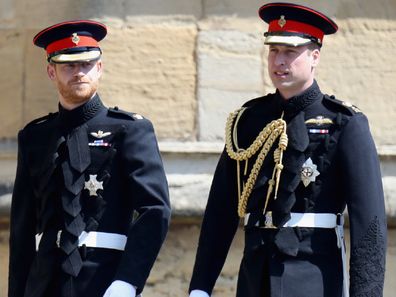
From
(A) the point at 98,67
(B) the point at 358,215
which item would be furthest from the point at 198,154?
(B) the point at 358,215

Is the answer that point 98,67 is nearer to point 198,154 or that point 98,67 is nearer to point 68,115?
point 68,115

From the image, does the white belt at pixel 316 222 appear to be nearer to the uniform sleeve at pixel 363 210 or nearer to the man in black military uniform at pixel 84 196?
the uniform sleeve at pixel 363 210

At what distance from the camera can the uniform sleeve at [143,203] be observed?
6168mm

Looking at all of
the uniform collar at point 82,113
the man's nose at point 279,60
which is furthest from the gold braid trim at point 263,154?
the uniform collar at point 82,113

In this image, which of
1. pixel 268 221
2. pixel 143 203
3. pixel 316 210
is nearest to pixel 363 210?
pixel 316 210

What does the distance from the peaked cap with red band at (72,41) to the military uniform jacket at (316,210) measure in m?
0.78

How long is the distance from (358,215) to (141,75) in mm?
2454

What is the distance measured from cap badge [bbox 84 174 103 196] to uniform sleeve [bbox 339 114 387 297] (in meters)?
0.94

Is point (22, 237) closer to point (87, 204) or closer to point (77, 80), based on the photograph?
point (87, 204)

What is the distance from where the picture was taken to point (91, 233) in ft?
20.5

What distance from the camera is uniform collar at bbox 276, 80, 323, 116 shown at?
6.04m

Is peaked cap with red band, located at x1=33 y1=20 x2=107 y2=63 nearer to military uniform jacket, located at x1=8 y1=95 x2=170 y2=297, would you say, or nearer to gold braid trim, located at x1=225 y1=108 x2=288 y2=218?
military uniform jacket, located at x1=8 y1=95 x2=170 y2=297

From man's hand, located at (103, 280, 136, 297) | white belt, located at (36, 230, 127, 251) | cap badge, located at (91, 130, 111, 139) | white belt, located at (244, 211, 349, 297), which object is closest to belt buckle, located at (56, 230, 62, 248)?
white belt, located at (36, 230, 127, 251)

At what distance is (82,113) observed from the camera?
6398mm
